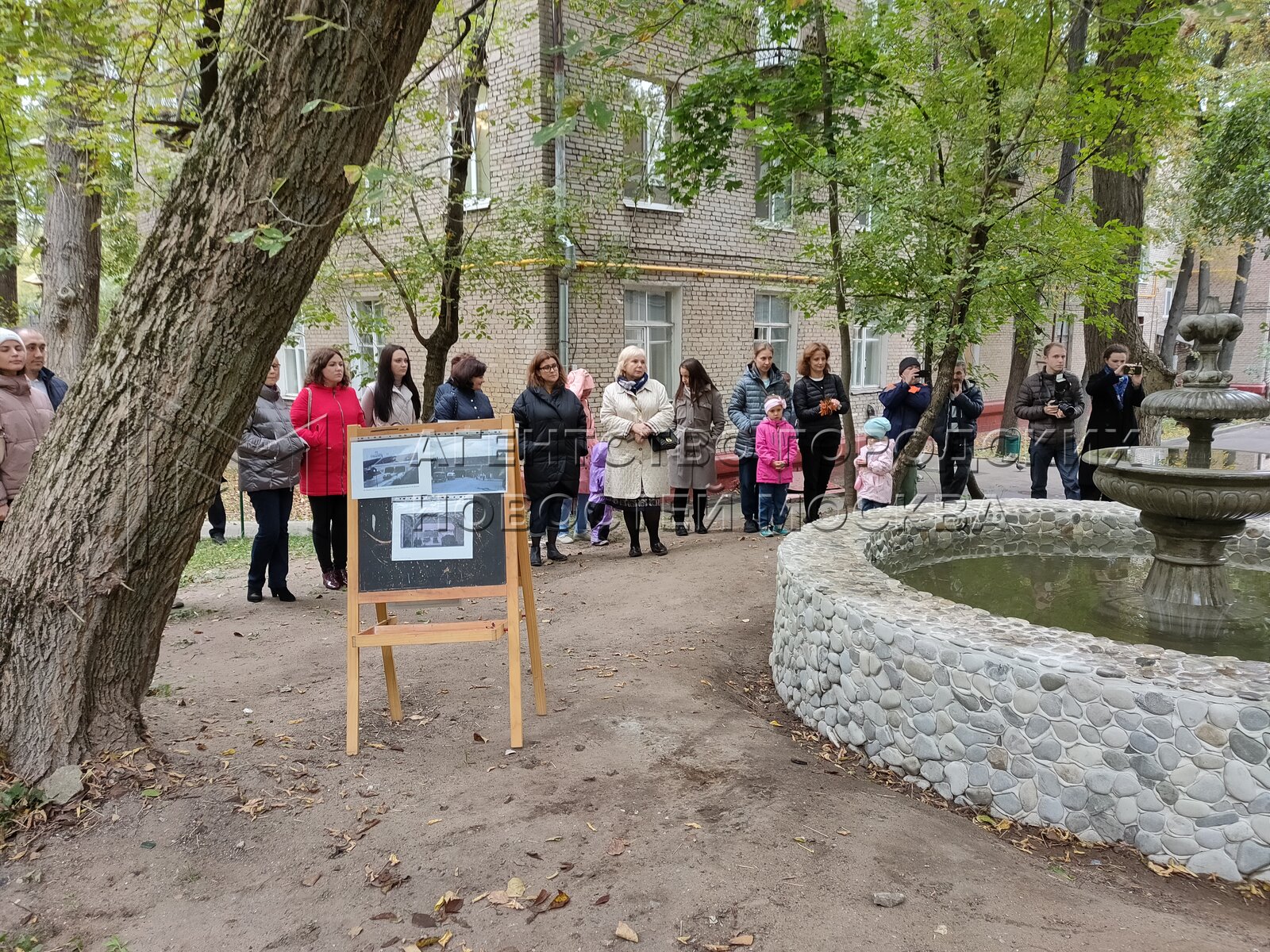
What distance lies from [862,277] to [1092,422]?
10.9 feet

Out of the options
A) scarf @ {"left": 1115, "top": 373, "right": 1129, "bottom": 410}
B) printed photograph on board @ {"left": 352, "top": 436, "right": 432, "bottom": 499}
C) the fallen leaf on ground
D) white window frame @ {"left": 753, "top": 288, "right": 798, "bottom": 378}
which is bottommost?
the fallen leaf on ground

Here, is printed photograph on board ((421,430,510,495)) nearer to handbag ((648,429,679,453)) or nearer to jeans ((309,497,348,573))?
jeans ((309,497,348,573))

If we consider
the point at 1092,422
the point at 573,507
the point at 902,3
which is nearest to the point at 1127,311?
the point at 1092,422

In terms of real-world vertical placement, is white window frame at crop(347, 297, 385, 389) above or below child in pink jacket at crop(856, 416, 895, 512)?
above

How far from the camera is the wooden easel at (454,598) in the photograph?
3.97m

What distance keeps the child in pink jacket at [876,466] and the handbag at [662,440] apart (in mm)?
1800

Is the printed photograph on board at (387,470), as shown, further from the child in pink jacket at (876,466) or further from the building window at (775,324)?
the building window at (775,324)

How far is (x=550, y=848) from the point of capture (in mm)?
3229

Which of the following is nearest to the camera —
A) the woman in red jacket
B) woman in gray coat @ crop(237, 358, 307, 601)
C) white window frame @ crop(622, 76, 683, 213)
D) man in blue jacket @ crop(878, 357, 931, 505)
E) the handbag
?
woman in gray coat @ crop(237, 358, 307, 601)

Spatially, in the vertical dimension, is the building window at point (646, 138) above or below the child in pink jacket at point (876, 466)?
above

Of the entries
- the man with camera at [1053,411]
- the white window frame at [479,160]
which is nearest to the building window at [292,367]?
the white window frame at [479,160]

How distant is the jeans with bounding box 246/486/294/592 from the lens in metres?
6.56

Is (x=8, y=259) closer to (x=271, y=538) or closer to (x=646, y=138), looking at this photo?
(x=271, y=538)

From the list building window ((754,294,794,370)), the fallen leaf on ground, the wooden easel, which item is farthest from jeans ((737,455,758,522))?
building window ((754,294,794,370))
